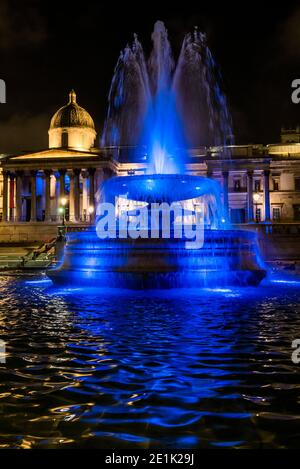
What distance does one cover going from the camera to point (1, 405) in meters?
4.23

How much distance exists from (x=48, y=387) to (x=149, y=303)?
5.89 m

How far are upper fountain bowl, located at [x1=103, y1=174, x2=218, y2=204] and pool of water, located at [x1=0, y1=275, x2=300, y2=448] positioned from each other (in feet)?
29.8

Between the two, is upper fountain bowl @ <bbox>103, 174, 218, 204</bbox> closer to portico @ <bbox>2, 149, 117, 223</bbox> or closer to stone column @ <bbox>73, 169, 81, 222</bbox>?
portico @ <bbox>2, 149, 117, 223</bbox>

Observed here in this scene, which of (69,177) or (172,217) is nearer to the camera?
(172,217)

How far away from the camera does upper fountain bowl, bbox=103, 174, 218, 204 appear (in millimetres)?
17984

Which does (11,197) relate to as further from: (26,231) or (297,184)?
(297,184)

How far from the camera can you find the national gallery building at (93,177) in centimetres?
6241

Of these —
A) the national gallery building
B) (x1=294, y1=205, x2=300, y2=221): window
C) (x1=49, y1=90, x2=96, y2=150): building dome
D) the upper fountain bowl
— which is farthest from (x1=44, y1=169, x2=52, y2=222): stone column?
the upper fountain bowl

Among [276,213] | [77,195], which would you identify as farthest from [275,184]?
[77,195]

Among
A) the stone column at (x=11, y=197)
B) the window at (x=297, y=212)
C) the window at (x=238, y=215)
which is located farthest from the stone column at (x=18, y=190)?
the window at (x=297, y=212)

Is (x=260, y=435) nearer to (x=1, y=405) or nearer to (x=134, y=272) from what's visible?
(x=1, y=405)

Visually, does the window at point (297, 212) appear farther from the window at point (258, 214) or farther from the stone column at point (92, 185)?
the stone column at point (92, 185)

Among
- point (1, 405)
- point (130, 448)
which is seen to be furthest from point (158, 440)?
point (1, 405)

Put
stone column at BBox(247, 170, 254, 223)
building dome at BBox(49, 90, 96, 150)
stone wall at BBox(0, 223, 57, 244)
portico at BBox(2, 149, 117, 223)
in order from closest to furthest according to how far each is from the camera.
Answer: stone wall at BBox(0, 223, 57, 244)
stone column at BBox(247, 170, 254, 223)
portico at BBox(2, 149, 117, 223)
building dome at BBox(49, 90, 96, 150)
